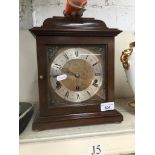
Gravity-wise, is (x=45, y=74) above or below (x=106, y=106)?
above

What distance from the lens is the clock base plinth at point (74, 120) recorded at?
2.38ft

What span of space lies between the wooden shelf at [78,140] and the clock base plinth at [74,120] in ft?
0.06

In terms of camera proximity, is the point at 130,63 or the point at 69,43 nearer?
the point at 69,43

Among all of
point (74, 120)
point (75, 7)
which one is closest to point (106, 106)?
point (74, 120)

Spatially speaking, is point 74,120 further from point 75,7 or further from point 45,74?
point 75,7

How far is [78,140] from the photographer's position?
0.69 m

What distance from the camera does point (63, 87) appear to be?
75cm

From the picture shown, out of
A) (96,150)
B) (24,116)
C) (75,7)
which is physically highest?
(75,7)

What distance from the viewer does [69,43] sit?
2.41 ft

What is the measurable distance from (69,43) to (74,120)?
0.95 feet
